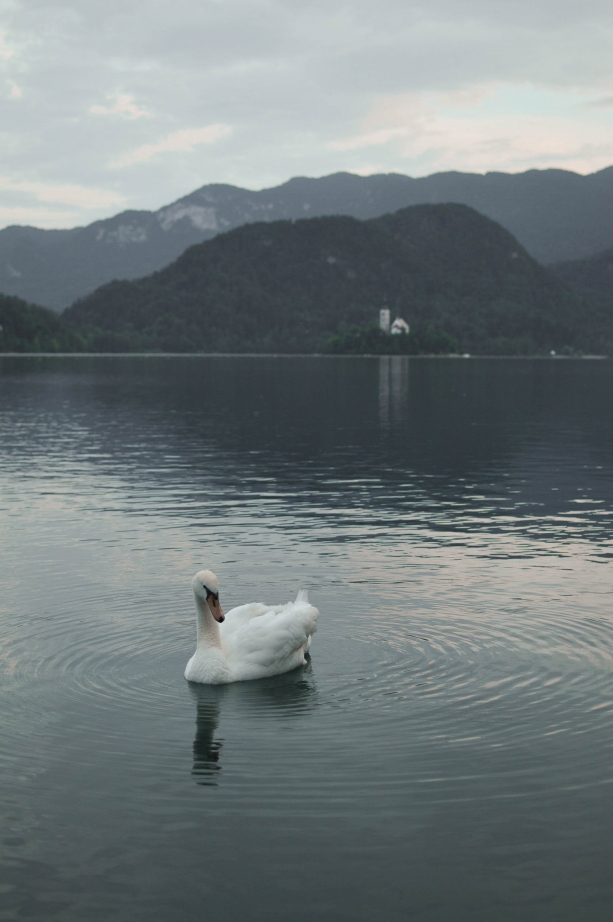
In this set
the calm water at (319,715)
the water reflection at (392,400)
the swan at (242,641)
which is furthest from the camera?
the water reflection at (392,400)

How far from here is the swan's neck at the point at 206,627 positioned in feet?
50.8

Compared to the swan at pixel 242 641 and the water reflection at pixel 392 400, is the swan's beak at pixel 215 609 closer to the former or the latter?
the swan at pixel 242 641

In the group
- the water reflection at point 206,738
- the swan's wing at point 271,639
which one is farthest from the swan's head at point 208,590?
the water reflection at point 206,738

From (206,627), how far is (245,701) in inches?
47.1

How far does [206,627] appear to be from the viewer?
51.2 feet

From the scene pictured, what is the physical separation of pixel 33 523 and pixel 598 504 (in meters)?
17.1

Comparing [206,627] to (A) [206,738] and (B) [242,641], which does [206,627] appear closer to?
(B) [242,641]

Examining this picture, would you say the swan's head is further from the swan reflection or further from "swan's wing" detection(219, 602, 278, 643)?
the swan reflection

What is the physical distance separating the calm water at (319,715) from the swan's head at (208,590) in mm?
1229

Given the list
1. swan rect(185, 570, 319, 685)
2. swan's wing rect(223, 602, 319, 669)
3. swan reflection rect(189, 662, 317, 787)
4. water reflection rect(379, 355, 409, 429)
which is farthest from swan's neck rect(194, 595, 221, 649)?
water reflection rect(379, 355, 409, 429)

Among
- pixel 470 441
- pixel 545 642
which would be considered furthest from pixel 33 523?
pixel 470 441

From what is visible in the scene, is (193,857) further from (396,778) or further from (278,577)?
(278,577)

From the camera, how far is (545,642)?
17859 mm

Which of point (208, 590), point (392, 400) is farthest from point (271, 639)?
point (392, 400)
